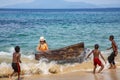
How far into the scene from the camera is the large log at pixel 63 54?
1491cm

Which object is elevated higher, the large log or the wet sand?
the large log

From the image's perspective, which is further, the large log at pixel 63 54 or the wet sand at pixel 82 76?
the large log at pixel 63 54

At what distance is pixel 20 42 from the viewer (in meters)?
24.1

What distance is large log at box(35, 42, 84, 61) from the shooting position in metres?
14.9

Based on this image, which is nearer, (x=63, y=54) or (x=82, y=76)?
(x=82, y=76)

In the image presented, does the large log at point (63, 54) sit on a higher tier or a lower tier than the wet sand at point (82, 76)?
higher

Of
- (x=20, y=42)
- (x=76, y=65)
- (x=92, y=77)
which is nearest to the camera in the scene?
(x=92, y=77)

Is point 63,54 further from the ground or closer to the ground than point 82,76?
further from the ground

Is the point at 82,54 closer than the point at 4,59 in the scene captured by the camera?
Yes

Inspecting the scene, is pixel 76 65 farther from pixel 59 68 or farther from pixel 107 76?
pixel 107 76

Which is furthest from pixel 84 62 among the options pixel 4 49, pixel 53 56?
pixel 4 49

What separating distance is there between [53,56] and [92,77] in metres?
3.94

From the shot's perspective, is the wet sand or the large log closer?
the wet sand

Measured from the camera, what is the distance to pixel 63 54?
15.2m
